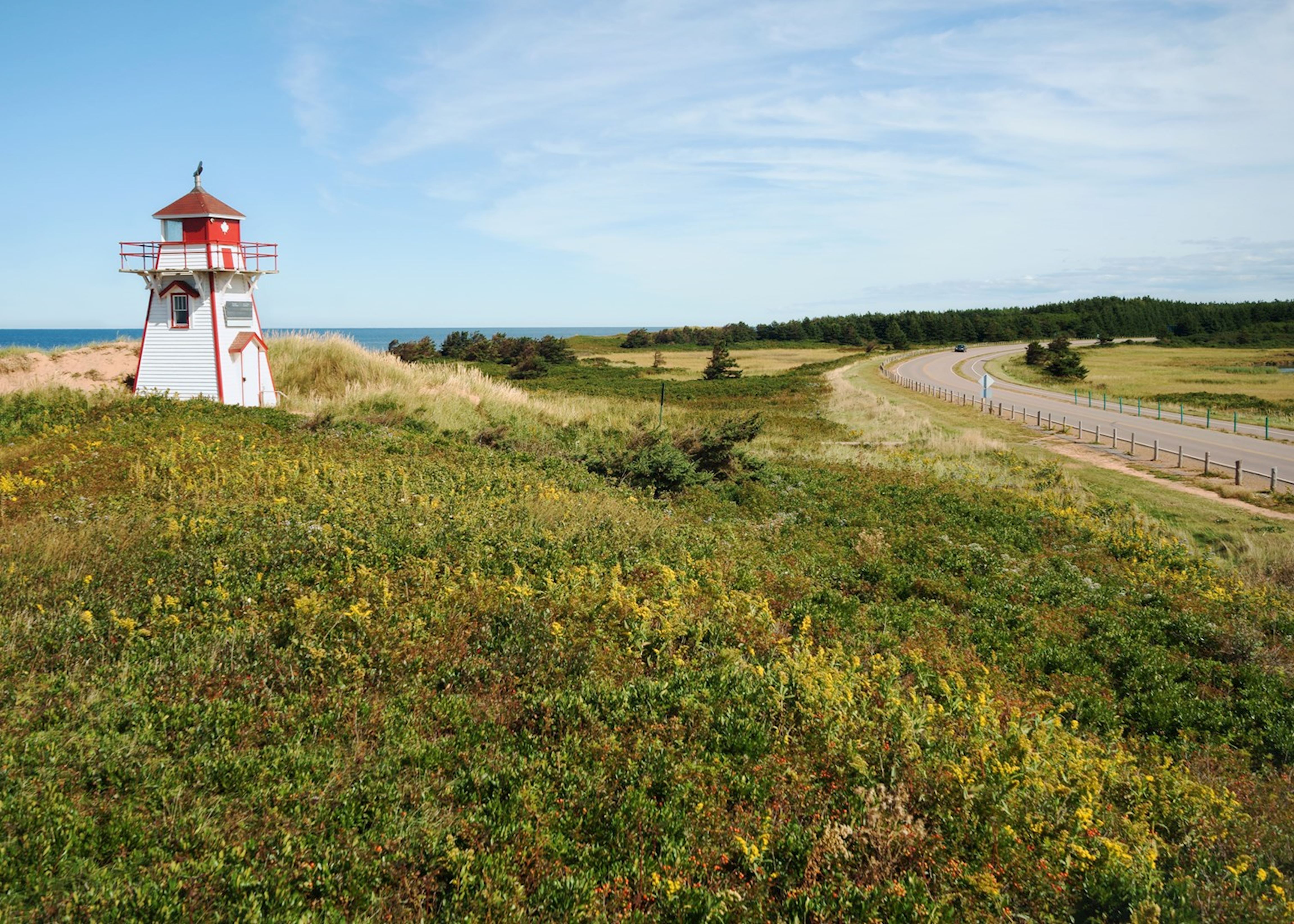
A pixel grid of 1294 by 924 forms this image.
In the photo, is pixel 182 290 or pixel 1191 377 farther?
pixel 1191 377

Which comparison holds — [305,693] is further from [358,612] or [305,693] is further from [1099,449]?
[1099,449]

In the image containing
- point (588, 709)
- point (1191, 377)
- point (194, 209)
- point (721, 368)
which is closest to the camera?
point (588, 709)

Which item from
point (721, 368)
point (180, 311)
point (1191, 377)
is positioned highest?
point (180, 311)

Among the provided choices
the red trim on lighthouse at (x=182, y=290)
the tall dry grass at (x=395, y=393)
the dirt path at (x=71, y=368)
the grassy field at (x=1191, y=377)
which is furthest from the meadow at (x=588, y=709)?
the grassy field at (x=1191, y=377)

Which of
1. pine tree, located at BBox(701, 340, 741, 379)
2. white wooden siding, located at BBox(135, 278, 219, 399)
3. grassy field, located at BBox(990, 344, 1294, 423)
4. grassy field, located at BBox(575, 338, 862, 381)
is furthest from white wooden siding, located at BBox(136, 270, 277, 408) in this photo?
pine tree, located at BBox(701, 340, 741, 379)

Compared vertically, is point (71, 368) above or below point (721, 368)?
below

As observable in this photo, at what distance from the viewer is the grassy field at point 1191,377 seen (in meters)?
47.1

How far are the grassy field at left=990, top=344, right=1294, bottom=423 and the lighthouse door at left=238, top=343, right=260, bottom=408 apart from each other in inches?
1745

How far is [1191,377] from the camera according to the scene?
2613 inches

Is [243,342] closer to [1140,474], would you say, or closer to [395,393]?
[395,393]

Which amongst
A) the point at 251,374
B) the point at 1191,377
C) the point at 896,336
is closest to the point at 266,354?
the point at 251,374

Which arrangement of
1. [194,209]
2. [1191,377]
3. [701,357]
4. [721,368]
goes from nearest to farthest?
[194,209]
[1191,377]
[721,368]
[701,357]

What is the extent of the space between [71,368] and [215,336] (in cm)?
719

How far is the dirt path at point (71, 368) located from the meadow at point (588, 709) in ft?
42.9
